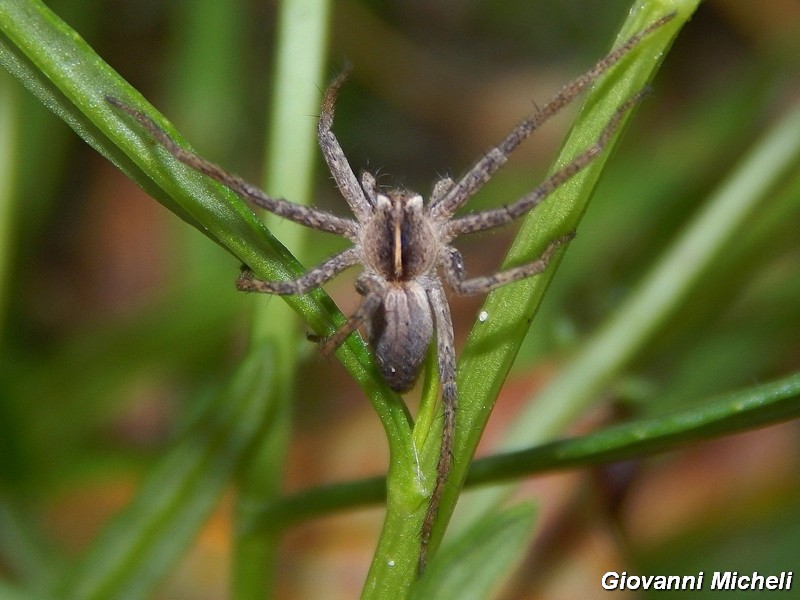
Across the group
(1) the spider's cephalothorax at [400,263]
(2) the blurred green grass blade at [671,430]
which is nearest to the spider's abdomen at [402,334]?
(1) the spider's cephalothorax at [400,263]

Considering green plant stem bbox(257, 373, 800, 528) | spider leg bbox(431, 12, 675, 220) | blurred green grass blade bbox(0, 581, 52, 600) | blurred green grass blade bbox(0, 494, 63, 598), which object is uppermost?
spider leg bbox(431, 12, 675, 220)

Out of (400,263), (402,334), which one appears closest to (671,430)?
(402,334)

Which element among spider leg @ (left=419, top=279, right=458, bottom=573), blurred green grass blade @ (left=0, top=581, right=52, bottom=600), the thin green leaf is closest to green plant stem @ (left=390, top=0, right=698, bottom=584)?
spider leg @ (left=419, top=279, right=458, bottom=573)

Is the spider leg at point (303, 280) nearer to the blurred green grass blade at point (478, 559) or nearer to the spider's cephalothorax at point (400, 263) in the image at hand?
the spider's cephalothorax at point (400, 263)

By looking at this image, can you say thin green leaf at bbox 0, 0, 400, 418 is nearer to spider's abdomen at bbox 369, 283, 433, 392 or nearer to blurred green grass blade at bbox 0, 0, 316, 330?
blurred green grass blade at bbox 0, 0, 316, 330

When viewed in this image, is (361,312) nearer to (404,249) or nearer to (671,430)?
(404,249)

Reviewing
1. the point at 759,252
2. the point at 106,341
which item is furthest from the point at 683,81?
the point at 106,341
